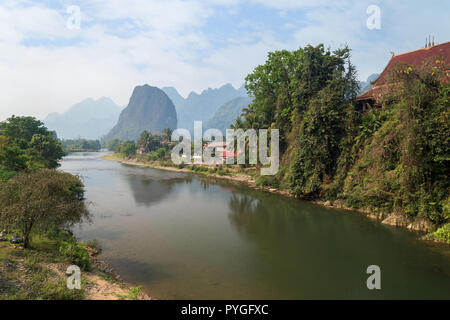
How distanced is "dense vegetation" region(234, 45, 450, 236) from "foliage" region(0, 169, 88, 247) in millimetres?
15108

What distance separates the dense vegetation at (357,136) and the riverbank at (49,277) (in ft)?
44.3

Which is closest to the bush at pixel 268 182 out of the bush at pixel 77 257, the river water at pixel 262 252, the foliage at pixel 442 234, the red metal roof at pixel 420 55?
the river water at pixel 262 252

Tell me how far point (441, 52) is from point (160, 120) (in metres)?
193

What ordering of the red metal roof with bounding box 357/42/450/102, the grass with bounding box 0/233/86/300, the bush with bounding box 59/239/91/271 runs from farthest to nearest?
the red metal roof with bounding box 357/42/450/102 → the bush with bounding box 59/239/91/271 → the grass with bounding box 0/233/86/300

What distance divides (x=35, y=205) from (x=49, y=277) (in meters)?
2.35

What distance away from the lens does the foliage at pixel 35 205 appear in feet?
27.1

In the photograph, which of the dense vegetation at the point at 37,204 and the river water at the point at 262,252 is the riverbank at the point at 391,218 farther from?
the dense vegetation at the point at 37,204

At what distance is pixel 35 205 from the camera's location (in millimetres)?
8422

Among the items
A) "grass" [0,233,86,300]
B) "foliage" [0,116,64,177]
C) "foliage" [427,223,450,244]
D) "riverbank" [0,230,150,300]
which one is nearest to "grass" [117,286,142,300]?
"riverbank" [0,230,150,300]

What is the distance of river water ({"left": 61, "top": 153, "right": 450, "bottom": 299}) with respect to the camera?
8586 millimetres

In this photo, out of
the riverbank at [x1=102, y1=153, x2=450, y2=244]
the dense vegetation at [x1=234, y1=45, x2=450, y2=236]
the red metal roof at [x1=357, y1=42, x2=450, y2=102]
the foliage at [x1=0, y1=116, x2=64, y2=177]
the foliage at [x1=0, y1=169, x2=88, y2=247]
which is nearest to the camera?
the foliage at [x1=0, y1=169, x2=88, y2=247]

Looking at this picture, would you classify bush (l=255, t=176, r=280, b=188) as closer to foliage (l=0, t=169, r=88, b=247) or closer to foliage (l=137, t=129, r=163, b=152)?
foliage (l=0, t=169, r=88, b=247)
